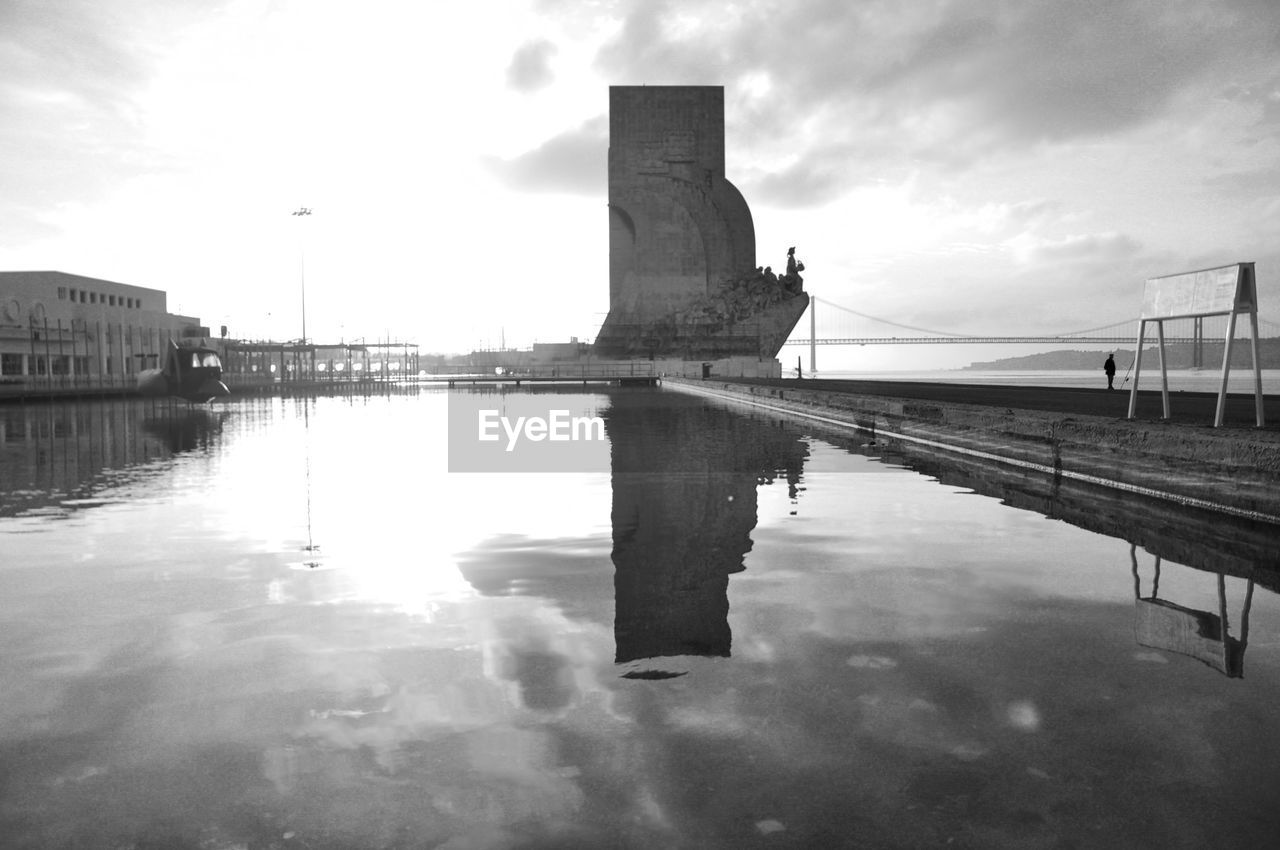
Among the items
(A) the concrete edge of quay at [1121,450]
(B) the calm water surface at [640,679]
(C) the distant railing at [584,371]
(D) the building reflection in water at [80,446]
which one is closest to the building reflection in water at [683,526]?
(B) the calm water surface at [640,679]

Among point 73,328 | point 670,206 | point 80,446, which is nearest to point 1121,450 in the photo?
point 80,446

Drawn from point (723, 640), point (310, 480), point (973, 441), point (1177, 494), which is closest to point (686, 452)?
point (973, 441)

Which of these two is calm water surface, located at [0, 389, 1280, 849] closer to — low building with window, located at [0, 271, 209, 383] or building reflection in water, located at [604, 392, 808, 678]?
building reflection in water, located at [604, 392, 808, 678]

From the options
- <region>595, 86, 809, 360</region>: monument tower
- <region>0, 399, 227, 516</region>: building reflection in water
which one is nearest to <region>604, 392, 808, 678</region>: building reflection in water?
<region>0, 399, 227, 516</region>: building reflection in water

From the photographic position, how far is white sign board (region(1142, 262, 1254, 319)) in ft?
37.1

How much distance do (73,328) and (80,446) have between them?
5465 cm

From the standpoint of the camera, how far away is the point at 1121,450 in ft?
37.8

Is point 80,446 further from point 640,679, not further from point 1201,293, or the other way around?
point 1201,293

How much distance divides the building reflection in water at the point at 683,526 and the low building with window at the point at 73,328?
51.4m

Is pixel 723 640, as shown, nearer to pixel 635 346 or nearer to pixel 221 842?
pixel 221 842

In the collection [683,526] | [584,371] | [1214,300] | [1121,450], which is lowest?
[683,526]

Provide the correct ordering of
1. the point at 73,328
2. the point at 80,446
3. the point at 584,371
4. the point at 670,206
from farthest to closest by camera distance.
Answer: the point at 670,206
the point at 584,371
the point at 73,328
the point at 80,446

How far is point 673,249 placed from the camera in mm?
94875

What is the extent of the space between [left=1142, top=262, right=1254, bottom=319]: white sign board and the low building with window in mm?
58543
